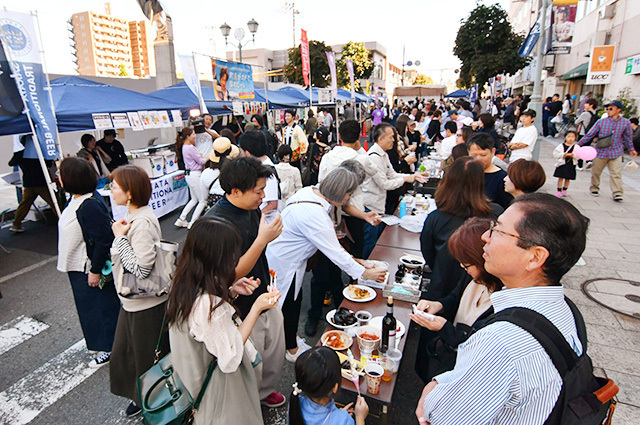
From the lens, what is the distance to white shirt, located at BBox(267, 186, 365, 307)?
3121mm

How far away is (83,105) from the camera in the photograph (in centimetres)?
694

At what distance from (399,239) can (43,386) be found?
4.00 metres

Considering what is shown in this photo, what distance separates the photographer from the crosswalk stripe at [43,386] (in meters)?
3.06

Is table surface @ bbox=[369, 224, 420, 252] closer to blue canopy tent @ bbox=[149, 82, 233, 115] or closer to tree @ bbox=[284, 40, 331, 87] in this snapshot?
blue canopy tent @ bbox=[149, 82, 233, 115]

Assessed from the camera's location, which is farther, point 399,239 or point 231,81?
point 231,81

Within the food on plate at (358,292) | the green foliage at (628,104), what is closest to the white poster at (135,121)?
the food on plate at (358,292)

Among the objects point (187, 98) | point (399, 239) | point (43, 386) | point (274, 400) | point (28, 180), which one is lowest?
point (43, 386)

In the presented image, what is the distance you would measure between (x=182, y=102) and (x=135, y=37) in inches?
7112

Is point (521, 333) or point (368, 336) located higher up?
point (521, 333)

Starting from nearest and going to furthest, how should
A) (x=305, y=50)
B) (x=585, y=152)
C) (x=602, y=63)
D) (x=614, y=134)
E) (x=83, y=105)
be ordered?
(x=83, y=105) → (x=585, y=152) → (x=614, y=134) → (x=305, y=50) → (x=602, y=63)

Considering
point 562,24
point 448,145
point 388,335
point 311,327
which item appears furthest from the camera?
point 562,24

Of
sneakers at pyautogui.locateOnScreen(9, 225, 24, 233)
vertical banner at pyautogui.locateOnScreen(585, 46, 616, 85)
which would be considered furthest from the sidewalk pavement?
vertical banner at pyautogui.locateOnScreen(585, 46, 616, 85)

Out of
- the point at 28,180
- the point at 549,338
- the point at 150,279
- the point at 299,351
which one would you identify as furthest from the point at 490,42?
the point at 549,338

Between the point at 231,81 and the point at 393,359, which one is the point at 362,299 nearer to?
the point at 393,359
